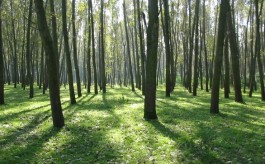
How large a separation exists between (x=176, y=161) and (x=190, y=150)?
1045 millimetres

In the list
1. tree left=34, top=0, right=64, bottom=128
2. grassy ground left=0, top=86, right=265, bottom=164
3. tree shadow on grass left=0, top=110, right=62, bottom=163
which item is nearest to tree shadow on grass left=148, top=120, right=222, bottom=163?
grassy ground left=0, top=86, right=265, bottom=164

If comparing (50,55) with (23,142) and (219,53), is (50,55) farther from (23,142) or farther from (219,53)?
(219,53)

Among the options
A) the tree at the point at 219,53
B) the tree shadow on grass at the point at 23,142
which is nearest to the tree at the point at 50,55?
the tree shadow on grass at the point at 23,142

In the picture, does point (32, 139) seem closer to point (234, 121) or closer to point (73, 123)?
point (73, 123)

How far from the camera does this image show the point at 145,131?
11891 mm

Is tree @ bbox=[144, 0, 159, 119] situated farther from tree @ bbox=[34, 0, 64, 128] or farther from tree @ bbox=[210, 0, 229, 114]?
tree @ bbox=[34, 0, 64, 128]

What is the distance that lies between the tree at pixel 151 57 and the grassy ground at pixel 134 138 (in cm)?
72

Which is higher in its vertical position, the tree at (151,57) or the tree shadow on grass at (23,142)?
the tree at (151,57)

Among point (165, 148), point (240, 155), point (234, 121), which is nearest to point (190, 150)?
point (165, 148)

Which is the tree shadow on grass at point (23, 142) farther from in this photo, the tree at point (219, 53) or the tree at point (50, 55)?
the tree at point (219, 53)

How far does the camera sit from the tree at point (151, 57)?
1357 centimetres

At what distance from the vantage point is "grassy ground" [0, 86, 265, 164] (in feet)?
29.1

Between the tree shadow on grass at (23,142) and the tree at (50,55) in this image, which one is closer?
the tree shadow on grass at (23,142)

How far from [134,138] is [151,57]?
4.42 metres
